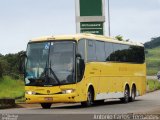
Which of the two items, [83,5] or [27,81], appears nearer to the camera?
[27,81]

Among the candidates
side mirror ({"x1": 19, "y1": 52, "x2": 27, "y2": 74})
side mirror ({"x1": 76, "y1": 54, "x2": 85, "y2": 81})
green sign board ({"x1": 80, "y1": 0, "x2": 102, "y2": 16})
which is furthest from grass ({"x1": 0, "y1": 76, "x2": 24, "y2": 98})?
side mirror ({"x1": 76, "y1": 54, "x2": 85, "y2": 81})

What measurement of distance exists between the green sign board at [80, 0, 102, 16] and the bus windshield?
32.9 ft

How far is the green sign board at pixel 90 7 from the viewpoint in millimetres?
39469

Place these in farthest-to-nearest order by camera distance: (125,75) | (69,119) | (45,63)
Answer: (125,75) < (45,63) < (69,119)

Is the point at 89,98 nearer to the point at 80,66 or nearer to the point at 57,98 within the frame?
the point at 80,66

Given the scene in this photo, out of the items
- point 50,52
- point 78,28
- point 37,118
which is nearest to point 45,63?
point 50,52

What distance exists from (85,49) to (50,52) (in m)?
1.69

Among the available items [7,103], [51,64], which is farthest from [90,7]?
[51,64]

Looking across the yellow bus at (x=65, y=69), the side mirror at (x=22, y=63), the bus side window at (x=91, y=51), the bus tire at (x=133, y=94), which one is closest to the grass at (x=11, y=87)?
the bus tire at (x=133, y=94)

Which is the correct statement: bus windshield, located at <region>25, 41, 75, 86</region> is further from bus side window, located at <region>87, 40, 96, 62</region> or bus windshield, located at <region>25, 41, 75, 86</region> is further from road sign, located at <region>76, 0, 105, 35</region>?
road sign, located at <region>76, 0, 105, 35</region>

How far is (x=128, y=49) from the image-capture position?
37594 millimetres

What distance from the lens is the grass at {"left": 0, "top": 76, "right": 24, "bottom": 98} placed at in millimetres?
45938

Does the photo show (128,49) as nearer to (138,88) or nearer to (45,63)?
(138,88)

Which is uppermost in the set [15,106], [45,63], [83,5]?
[83,5]
